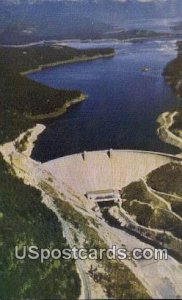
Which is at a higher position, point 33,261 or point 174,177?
point 174,177

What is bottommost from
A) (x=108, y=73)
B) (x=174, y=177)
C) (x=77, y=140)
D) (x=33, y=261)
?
(x=33, y=261)

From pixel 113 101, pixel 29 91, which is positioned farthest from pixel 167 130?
pixel 29 91

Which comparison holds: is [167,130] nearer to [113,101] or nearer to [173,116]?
[173,116]

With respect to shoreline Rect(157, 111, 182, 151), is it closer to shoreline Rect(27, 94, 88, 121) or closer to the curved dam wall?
the curved dam wall

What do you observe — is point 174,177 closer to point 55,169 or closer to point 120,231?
point 120,231

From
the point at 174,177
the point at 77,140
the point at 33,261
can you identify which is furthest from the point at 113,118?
the point at 33,261

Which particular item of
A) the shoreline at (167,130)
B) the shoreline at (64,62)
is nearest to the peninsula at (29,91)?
the shoreline at (64,62)
